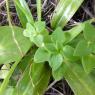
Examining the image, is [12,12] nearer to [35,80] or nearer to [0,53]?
[0,53]

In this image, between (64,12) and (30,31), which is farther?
(64,12)

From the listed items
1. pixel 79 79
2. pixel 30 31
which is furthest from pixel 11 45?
pixel 79 79

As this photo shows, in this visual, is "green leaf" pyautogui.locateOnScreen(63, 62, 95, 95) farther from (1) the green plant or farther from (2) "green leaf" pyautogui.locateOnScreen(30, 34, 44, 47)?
(2) "green leaf" pyautogui.locateOnScreen(30, 34, 44, 47)

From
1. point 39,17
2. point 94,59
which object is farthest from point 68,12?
point 94,59

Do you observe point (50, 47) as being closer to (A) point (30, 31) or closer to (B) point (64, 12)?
(A) point (30, 31)

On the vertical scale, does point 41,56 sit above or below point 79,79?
above

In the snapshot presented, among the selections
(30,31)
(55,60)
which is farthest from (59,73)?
(30,31)
